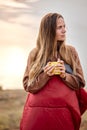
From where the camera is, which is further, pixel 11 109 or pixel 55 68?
pixel 11 109

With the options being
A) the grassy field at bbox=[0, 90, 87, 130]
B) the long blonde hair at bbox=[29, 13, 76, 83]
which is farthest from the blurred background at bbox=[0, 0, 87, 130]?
the long blonde hair at bbox=[29, 13, 76, 83]

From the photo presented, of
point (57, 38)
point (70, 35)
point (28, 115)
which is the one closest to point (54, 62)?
point (57, 38)

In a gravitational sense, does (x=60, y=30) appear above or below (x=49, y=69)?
above

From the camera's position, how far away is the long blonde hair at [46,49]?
172cm

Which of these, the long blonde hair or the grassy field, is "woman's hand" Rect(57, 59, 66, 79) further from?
the grassy field

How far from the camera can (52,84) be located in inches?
66.6

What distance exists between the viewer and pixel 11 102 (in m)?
2.61

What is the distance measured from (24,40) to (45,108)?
3.39 feet


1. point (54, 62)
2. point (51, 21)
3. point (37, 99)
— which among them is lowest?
point (37, 99)

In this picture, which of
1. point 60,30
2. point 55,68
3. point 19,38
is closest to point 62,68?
point 55,68

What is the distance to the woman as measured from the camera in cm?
168

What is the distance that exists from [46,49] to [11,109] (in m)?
0.97

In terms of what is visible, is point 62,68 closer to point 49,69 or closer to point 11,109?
point 49,69

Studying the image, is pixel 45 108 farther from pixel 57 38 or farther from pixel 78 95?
pixel 57 38
